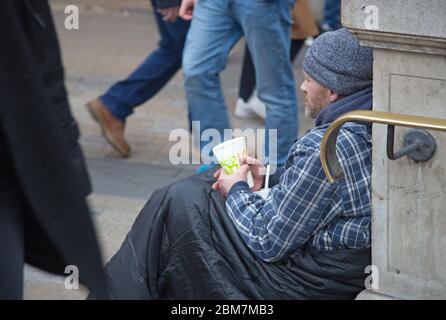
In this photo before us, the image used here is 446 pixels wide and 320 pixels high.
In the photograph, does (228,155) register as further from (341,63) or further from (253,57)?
(253,57)

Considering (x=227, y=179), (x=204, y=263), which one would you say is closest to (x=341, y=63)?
(x=227, y=179)

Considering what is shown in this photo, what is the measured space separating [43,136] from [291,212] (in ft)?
3.18

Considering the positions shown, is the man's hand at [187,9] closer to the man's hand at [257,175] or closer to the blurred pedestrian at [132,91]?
the blurred pedestrian at [132,91]

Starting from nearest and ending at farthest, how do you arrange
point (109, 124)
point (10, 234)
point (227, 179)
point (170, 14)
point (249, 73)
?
1. point (10, 234)
2. point (227, 179)
3. point (170, 14)
4. point (109, 124)
5. point (249, 73)

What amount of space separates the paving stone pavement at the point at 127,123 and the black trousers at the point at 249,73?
0.62 feet

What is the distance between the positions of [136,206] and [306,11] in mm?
1570

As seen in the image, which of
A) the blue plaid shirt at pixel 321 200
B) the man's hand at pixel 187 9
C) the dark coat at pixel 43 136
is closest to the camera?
the dark coat at pixel 43 136

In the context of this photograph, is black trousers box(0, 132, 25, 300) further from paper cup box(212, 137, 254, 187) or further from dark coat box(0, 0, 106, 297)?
paper cup box(212, 137, 254, 187)

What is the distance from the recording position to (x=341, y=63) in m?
3.22

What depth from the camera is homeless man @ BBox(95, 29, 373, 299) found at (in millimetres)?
3096

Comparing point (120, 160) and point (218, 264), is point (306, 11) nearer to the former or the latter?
point (120, 160)

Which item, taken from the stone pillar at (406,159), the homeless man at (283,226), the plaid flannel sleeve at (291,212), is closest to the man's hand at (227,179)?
the homeless man at (283,226)

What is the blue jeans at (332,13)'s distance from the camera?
731cm

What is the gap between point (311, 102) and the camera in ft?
11.1
